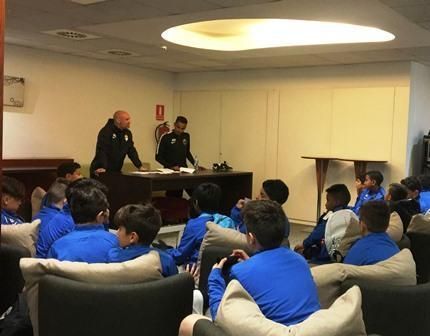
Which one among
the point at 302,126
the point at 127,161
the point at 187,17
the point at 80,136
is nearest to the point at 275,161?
the point at 302,126

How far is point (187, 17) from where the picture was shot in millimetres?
4770

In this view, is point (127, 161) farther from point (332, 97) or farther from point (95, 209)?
point (95, 209)

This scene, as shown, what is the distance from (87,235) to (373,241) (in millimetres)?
1533

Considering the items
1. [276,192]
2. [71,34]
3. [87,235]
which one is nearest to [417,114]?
[276,192]

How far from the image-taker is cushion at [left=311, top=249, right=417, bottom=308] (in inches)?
90.3

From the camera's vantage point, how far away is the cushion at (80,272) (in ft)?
6.55

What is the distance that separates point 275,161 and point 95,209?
231 inches

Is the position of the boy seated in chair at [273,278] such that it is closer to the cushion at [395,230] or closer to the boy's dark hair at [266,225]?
the boy's dark hair at [266,225]

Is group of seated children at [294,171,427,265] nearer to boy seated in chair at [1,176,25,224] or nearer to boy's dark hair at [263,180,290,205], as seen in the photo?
boy's dark hair at [263,180,290,205]

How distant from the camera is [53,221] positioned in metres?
3.16

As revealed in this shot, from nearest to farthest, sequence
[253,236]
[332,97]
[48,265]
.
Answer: [48,265] → [253,236] → [332,97]

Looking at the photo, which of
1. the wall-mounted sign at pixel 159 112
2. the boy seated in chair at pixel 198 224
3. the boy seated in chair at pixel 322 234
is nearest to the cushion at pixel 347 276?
the boy seated in chair at pixel 198 224

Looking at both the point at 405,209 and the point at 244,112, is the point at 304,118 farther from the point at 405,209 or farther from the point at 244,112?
the point at 405,209

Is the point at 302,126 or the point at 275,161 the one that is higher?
the point at 302,126
